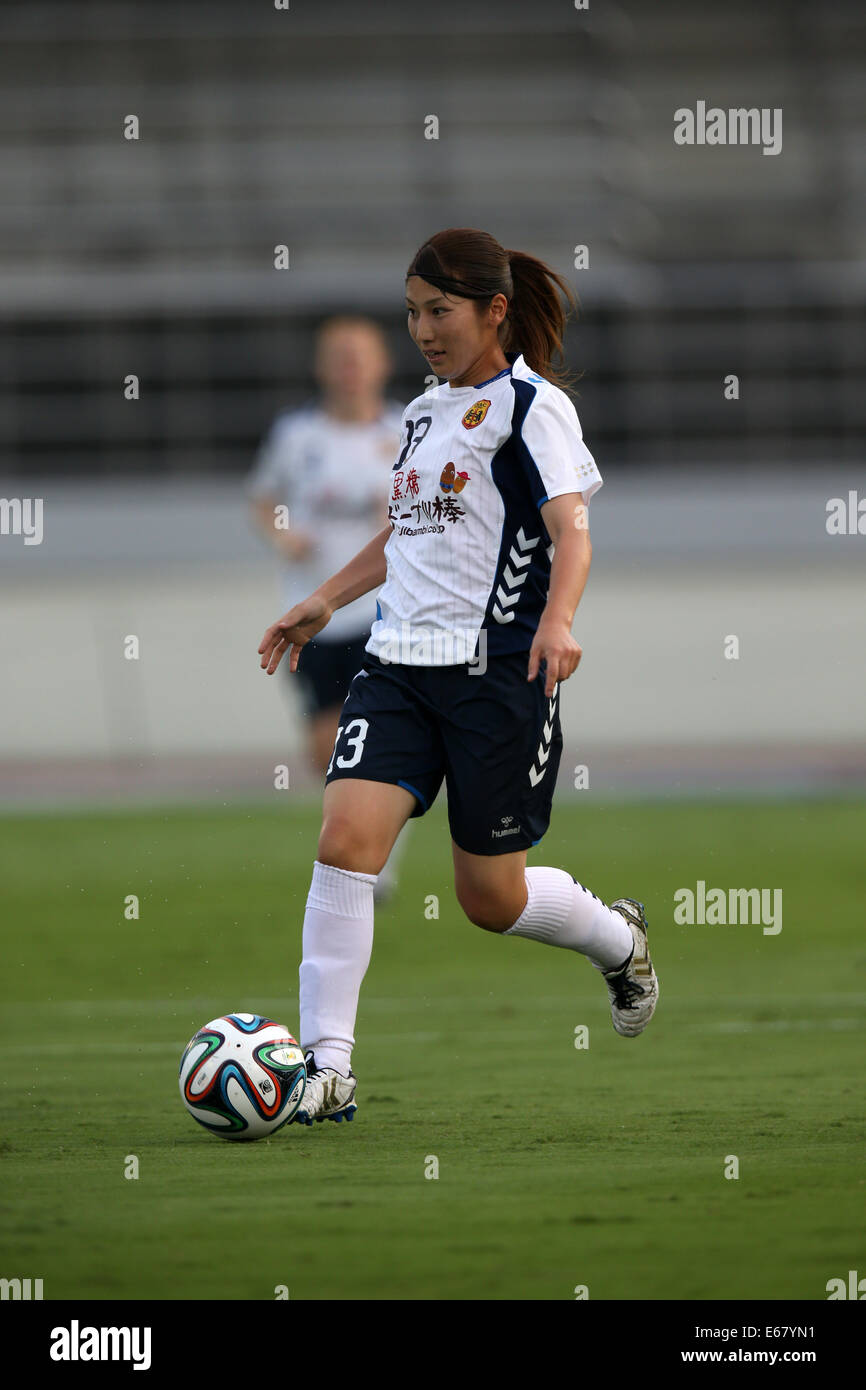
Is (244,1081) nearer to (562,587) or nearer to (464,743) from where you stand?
(464,743)

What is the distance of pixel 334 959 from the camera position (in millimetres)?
4543

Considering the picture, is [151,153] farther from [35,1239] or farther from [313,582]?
[35,1239]

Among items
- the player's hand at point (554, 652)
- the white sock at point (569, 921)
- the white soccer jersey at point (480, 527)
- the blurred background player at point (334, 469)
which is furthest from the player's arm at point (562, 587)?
the blurred background player at point (334, 469)

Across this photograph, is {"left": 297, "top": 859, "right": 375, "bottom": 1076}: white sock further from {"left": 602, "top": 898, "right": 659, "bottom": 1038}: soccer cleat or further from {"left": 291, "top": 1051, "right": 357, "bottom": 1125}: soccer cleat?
{"left": 602, "top": 898, "right": 659, "bottom": 1038}: soccer cleat

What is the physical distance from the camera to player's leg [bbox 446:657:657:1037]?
4.54 meters

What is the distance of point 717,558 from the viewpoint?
15703mm

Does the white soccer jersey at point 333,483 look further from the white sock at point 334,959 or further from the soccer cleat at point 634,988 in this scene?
the white sock at point 334,959

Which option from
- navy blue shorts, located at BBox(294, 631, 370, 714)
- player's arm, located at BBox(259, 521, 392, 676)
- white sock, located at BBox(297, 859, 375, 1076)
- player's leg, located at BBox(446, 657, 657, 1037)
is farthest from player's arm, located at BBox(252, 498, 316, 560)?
white sock, located at BBox(297, 859, 375, 1076)

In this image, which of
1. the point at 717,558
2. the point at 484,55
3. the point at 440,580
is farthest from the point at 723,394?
the point at 440,580

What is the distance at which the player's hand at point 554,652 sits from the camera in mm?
4098

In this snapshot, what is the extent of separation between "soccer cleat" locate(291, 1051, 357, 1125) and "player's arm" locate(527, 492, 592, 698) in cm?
107

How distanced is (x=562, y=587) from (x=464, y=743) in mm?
497

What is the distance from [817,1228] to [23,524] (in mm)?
14726


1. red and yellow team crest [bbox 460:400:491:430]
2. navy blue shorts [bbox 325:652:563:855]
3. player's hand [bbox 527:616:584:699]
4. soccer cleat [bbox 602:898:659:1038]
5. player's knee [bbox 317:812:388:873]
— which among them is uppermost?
red and yellow team crest [bbox 460:400:491:430]
